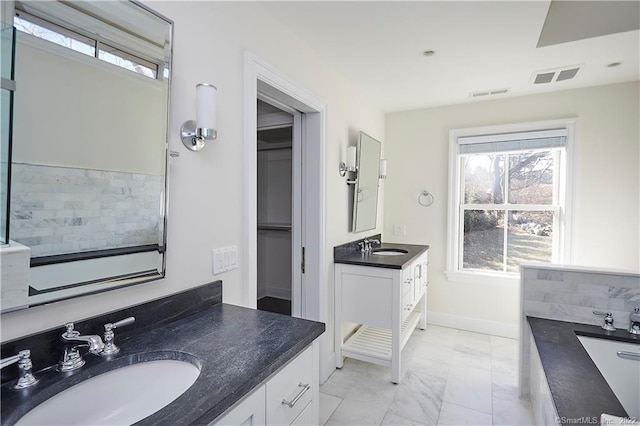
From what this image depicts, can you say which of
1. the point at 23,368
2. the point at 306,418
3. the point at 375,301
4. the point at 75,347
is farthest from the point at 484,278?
the point at 23,368

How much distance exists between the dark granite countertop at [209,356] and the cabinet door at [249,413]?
49mm

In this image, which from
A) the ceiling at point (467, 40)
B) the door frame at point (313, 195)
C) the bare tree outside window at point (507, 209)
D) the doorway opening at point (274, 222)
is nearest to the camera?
the ceiling at point (467, 40)

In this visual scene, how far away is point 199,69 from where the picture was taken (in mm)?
1383

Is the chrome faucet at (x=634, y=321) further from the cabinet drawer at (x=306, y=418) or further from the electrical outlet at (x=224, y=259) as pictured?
the electrical outlet at (x=224, y=259)

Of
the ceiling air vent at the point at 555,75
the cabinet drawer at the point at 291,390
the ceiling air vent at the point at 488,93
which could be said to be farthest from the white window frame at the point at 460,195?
the cabinet drawer at the point at 291,390

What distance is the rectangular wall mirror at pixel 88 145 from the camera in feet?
2.81

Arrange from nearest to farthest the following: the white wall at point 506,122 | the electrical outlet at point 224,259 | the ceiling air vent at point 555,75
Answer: the electrical outlet at point 224,259 → the ceiling air vent at point 555,75 → the white wall at point 506,122

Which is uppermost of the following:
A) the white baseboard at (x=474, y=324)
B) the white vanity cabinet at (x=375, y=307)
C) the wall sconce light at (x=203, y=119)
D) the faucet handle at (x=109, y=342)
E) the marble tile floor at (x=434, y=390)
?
the wall sconce light at (x=203, y=119)

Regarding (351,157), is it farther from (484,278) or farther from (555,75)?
(484,278)

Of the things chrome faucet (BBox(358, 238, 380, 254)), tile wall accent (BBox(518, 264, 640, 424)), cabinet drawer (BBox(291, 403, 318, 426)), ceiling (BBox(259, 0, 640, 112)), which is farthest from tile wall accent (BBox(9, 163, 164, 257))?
tile wall accent (BBox(518, 264, 640, 424))

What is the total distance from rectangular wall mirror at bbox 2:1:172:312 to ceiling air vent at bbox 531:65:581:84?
2.84m

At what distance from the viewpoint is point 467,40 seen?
2100mm

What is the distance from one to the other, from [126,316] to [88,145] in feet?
1.85

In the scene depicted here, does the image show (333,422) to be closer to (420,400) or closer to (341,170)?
(420,400)
